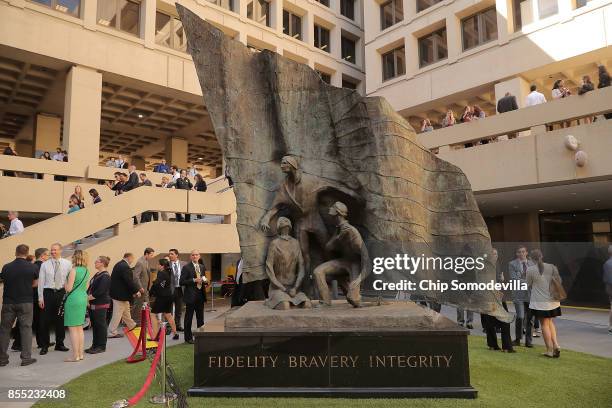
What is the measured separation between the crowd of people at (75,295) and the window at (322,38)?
23.5m

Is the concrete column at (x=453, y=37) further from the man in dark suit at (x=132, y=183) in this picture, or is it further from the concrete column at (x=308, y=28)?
the man in dark suit at (x=132, y=183)

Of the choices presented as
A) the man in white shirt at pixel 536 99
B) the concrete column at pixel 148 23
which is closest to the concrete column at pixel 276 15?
the concrete column at pixel 148 23

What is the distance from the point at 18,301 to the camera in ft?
Answer: 25.4

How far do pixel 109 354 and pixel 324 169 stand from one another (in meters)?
5.43

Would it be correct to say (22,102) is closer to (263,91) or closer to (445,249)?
(263,91)

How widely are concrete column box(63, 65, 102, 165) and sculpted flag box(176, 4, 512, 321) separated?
539 inches

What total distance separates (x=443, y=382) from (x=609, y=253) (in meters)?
6.10

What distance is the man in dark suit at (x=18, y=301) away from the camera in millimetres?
7711

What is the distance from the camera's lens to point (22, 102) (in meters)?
24.0

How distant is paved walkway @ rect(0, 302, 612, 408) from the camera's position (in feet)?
22.9

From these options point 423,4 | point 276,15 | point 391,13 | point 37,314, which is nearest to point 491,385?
point 37,314

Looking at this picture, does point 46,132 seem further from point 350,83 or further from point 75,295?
point 75,295

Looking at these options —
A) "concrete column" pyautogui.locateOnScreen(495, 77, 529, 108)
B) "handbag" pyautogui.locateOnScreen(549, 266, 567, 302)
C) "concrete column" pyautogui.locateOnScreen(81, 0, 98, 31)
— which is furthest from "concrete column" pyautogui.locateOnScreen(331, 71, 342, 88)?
"handbag" pyautogui.locateOnScreen(549, 266, 567, 302)

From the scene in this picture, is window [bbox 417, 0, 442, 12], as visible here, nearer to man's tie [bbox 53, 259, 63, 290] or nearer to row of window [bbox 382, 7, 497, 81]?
row of window [bbox 382, 7, 497, 81]
